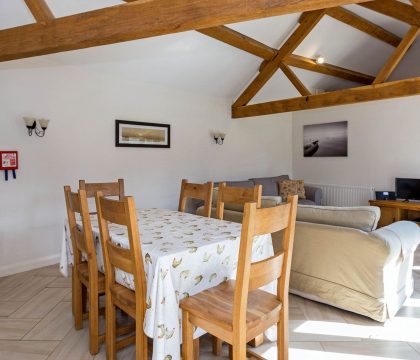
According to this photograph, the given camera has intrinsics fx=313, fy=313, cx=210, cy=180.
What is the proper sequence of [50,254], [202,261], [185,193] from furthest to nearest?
1. [50,254]
2. [185,193]
3. [202,261]

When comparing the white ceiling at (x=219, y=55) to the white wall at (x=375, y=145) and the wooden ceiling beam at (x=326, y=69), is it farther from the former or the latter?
the white wall at (x=375, y=145)

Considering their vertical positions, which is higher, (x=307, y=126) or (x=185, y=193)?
(x=307, y=126)

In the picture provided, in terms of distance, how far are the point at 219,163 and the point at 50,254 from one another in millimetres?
2999

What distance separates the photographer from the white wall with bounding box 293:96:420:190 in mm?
5195

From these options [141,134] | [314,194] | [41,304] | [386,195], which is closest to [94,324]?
[41,304]

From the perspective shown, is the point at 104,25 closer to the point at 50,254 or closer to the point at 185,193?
the point at 185,193

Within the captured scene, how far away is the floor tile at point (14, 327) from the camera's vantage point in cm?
218

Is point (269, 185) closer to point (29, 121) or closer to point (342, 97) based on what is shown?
point (342, 97)

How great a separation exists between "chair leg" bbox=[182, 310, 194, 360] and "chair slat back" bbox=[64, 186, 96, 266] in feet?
2.52

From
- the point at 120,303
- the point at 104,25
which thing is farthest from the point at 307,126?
the point at 120,303

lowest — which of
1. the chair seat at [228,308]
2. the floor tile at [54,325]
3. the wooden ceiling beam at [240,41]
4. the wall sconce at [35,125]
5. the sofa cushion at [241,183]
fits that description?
the floor tile at [54,325]

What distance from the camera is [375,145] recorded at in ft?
18.4

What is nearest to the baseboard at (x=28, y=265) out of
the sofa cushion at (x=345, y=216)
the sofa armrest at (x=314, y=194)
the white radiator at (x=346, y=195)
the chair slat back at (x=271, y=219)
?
the sofa cushion at (x=345, y=216)

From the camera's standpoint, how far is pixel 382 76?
164 inches
